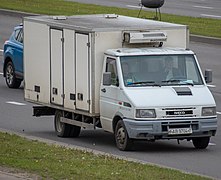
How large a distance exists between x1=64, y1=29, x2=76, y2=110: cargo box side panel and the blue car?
7.73 m

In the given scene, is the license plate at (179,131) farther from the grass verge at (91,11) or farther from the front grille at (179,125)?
the grass verge at (91,11)

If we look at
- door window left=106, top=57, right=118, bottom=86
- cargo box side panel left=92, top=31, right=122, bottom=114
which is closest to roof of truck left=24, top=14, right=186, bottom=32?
cargo box side panel left=92, top=31, right=122, bottom=114

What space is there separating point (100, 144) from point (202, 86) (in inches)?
83.2

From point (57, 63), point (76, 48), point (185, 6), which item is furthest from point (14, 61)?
point (185, 6)

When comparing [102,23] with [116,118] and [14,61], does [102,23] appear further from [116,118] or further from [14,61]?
[14,61]

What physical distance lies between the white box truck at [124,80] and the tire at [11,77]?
23.7 ft

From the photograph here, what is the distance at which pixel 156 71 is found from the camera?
1884cm

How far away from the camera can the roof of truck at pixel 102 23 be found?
755 inches

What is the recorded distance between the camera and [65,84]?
20016 mm

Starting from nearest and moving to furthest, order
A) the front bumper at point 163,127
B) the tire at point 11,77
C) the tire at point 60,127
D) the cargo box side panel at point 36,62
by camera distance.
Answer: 1. the front bumper at point 163,127
2. the tire at point 60,127
3. the cargo box side panel at point 36,62
4. the tire at point 11,77

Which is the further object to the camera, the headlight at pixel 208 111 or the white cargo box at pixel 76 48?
the white cargo box at pixel 76 48

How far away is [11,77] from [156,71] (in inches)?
387

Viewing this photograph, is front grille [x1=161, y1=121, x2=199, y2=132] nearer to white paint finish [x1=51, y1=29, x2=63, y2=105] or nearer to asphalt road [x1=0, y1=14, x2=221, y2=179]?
asphalt road [x1=0, y1=14, x2=221, y2=179]

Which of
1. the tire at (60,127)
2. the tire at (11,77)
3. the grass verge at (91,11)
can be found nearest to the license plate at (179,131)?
the tire at (60,127)
